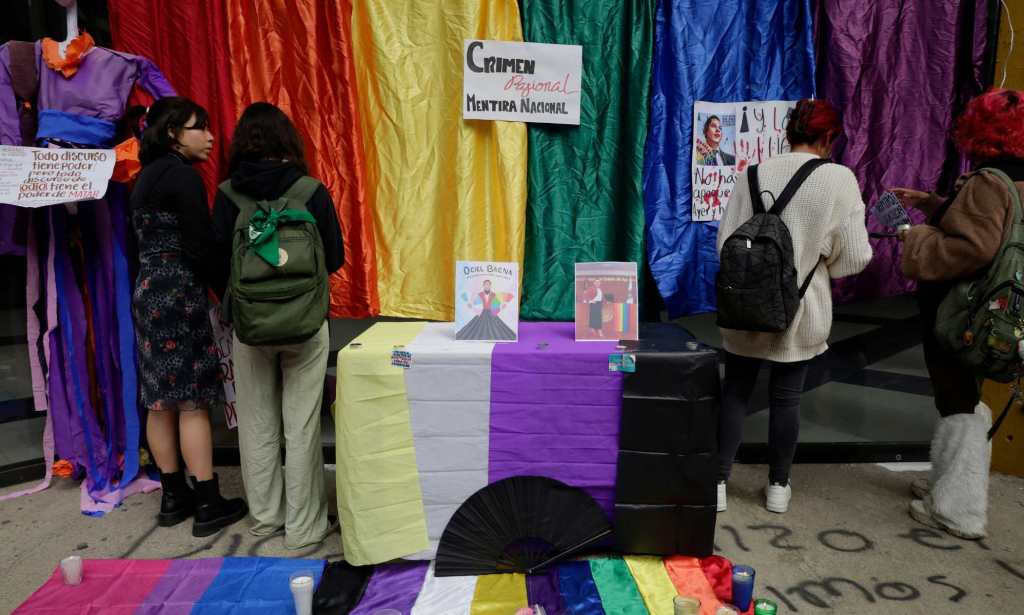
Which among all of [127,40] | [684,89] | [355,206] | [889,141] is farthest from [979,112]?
[127,40]

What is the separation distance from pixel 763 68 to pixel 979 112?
0.79 metres

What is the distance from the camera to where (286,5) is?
2.47 metres

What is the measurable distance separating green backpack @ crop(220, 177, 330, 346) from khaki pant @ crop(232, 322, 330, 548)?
0.16 metres

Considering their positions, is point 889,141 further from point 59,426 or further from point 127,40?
point 59,426

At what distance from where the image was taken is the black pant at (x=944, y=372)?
2.27 m

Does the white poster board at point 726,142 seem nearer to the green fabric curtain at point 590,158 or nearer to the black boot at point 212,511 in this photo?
the green fabric curtain at point 590,158

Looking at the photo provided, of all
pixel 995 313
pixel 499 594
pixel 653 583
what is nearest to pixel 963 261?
pixel 995 313

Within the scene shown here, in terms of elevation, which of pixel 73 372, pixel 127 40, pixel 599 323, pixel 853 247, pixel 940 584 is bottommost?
pixel 940 584

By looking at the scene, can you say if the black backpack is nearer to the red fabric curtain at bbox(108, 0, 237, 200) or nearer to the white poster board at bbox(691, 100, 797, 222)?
the white poster board at bbox(691, 100, 797, 222)

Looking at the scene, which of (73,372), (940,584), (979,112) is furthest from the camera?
(73,372)

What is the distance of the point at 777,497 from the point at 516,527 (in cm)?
112

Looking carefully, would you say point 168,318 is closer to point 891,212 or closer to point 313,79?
point 313,79

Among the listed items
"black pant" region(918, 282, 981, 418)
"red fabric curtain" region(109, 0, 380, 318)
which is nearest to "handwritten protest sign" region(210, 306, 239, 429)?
"red fabric curtain" region(109, 0, 380, 318)

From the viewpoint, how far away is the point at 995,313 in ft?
6.81
